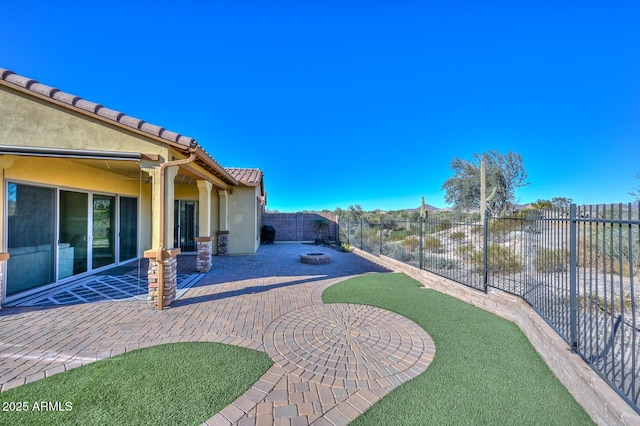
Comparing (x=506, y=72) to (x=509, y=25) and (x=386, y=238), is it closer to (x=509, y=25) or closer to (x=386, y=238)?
(x=509, y=25)

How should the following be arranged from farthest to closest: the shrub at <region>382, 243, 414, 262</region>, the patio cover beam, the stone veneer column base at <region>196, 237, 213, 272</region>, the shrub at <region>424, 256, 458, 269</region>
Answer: the shrub at <region>382, 243, 414, 262</region>, the stone veneer column base at <region>196, 237, 213, 272</region>, the shrub at <region>424, 256, 458, 269</region>, the patio cover beam

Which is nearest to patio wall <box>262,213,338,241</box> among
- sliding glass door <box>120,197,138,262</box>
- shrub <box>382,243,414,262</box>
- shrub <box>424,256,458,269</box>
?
shrub <box>382,243,414,262</box>

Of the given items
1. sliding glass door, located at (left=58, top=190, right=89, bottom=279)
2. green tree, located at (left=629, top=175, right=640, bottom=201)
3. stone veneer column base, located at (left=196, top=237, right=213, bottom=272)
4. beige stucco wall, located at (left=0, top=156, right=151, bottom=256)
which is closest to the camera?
beige stucco wall, located at (left=0, top=156, right=151, bottom=256)

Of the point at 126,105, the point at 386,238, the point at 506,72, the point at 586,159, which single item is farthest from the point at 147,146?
the point at 586,159

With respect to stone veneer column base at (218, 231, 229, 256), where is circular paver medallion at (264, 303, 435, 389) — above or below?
below

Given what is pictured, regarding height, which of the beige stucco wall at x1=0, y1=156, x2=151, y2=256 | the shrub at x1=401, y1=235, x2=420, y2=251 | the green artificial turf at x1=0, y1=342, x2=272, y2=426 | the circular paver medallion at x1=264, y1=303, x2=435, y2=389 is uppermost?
the beige stucco wall at x1=0, y1=156, x2=151, y2=256

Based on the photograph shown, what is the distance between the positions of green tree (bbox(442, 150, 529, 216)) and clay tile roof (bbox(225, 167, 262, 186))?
61.4 ft

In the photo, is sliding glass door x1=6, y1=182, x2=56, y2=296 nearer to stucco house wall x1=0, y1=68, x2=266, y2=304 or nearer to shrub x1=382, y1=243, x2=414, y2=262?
stucco house wall x1=0, y1=68, x2=266, y2=304

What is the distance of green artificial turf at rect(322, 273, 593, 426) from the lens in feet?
8.17

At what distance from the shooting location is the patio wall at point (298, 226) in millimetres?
19406

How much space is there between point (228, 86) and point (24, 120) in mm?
9141

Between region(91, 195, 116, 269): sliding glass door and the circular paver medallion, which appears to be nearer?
the circular paver medallion

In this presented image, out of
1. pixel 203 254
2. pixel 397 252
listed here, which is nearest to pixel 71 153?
pixel 203 254

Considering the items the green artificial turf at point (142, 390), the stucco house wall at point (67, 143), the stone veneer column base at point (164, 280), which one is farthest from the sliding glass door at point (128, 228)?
the green artificial turf at point (142, 390)
